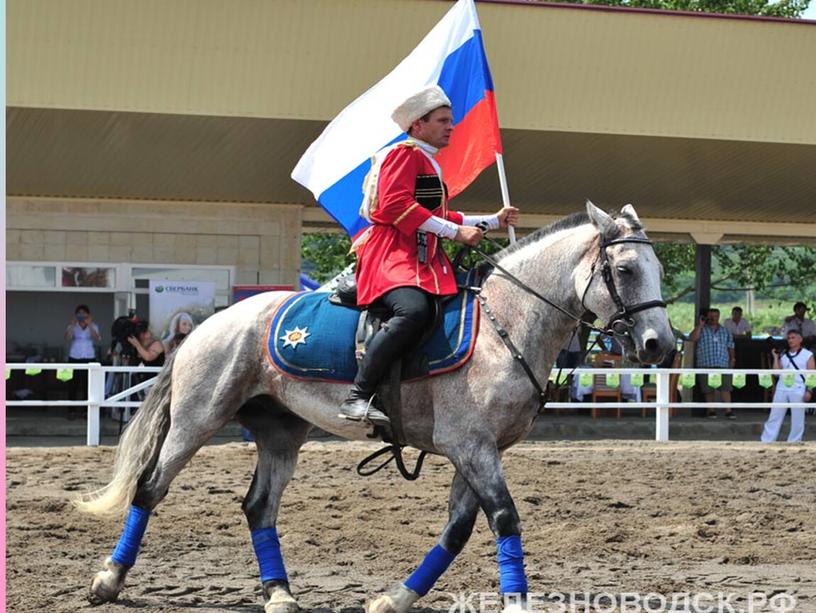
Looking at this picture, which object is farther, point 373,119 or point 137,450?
point 373,119

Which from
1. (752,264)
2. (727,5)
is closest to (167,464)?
(727,5)

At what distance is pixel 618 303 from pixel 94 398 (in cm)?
974

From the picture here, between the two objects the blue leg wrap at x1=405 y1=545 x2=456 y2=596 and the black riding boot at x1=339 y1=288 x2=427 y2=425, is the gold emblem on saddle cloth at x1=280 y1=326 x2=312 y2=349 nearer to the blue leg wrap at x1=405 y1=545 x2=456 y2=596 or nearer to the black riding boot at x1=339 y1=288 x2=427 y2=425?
the black riding boot at x1=339 y1=288 x2=427 y2=425

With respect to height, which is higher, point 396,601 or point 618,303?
point 618,303

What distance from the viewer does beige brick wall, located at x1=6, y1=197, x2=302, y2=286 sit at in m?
18.6

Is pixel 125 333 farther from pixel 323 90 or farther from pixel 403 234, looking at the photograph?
pixel 403 234

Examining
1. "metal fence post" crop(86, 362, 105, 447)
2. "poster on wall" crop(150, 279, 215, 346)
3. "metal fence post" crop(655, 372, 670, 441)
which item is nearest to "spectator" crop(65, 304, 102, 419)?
"poster on wall" crop(150, 279, 215, 346)

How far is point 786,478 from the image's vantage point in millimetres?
11391

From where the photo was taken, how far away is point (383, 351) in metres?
5.78

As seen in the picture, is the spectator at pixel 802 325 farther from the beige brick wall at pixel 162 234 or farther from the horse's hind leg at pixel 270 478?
the horse's hind leg at pixel 270 478

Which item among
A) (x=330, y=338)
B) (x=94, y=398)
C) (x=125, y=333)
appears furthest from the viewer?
(x=125, y=333)

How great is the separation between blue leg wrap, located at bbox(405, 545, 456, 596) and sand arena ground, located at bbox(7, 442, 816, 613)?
0.51 m

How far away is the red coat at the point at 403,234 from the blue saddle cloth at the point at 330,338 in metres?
0.15

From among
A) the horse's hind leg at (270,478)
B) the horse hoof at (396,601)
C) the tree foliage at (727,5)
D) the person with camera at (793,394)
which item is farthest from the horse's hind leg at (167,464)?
the tree foliage at (727,5)
